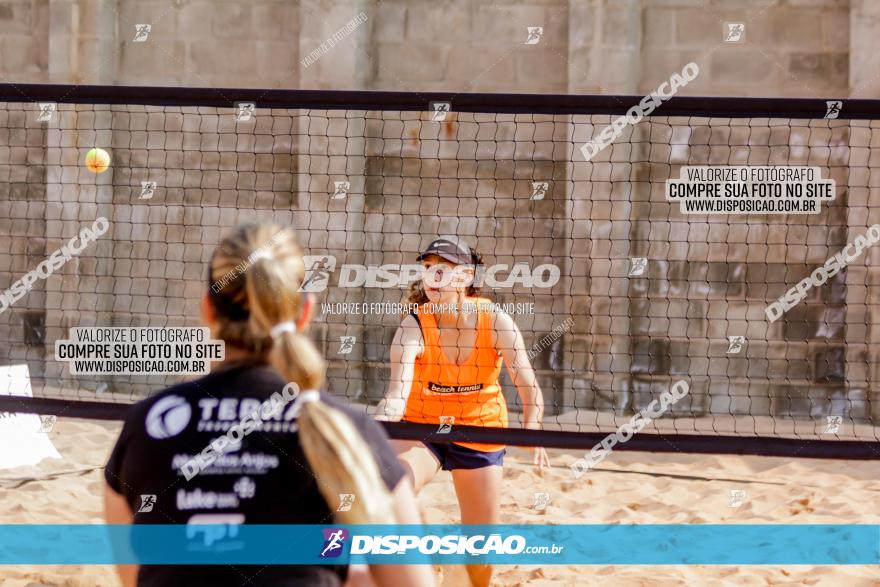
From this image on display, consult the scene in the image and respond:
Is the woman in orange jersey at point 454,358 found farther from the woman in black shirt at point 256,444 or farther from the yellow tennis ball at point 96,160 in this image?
the yellow tennis ball at point 96,160

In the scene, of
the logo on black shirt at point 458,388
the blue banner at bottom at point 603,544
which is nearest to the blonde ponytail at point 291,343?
the blue banner at bottom at point 603,544

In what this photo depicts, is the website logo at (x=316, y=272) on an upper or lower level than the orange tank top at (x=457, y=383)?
upper

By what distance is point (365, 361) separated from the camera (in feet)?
28.8

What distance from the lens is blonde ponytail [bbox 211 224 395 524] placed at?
74.6 inches

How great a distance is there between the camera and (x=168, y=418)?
6.53 feet

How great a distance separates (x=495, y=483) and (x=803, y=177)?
5427 millimetres

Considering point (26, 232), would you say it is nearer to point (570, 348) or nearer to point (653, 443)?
point (570, 348)

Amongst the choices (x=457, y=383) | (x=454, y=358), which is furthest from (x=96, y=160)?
(x=457, y=383)

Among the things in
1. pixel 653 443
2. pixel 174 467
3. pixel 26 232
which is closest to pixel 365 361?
pixel 26 232

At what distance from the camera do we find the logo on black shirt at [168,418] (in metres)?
1.98

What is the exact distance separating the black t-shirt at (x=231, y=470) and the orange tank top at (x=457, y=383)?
266 centimetres

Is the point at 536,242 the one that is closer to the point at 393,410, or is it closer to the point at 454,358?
the point at 454,358

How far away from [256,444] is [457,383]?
9.07ft

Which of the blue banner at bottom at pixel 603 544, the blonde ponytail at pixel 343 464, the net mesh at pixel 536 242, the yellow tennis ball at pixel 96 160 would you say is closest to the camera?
the blonde ponytail at pixel 343 464
